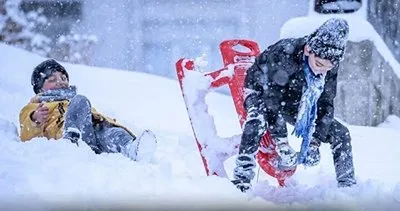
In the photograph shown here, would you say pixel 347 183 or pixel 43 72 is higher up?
pixel 43 72

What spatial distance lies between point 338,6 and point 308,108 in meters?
2.20

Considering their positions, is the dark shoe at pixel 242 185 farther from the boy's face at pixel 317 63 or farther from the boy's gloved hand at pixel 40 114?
the boy's gloved hand at pixel 40 114

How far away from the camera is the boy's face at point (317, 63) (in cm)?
176

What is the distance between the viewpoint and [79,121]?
2.09 m

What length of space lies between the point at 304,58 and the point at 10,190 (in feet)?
2.90

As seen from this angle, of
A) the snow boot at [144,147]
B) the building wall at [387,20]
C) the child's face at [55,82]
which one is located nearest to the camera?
the snow boot at [144,147]

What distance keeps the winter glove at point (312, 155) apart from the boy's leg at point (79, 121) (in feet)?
2.40

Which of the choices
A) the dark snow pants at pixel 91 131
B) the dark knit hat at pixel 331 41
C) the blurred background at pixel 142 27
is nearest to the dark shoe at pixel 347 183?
the dark knit hat at pixel 331 41

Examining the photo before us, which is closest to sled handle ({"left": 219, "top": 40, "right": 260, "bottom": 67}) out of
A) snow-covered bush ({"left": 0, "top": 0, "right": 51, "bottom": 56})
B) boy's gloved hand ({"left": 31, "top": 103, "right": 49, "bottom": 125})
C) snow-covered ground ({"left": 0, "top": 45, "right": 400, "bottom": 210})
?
snow-covered ground ({"left": 0, "top": 45, "right": 400, "bottom": 210})

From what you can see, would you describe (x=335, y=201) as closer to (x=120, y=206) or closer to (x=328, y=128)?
(x=328, y=128)

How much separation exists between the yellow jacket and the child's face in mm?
118

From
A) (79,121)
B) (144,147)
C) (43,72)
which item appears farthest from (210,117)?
(43,72)

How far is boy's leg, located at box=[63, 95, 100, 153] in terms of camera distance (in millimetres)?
2053

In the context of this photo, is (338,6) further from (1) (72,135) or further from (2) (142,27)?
(2) (142,27)
